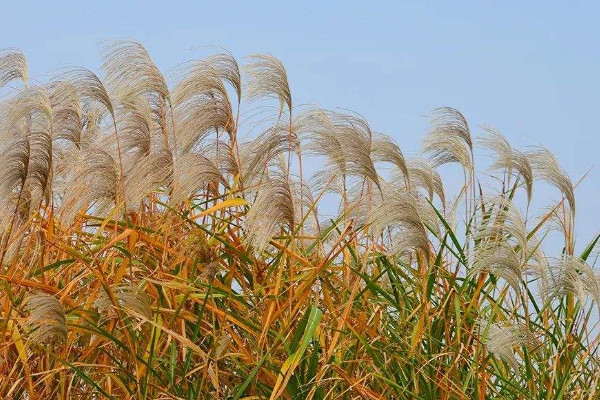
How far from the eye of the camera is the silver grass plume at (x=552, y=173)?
3.78 metres

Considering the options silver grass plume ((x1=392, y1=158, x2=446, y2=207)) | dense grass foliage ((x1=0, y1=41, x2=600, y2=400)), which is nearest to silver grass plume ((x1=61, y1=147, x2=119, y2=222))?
dense grass foliage ((x1=0, y1=41, x2=600, y2=400))

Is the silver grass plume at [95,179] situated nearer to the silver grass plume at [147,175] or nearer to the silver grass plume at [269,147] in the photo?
the silver grass plume at [147,175]

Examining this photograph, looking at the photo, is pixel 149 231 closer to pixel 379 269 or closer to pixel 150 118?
pixel 150 118

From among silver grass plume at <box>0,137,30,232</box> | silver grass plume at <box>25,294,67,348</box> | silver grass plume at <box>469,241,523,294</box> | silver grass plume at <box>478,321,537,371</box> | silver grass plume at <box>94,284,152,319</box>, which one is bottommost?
silver grass plume at <box>25,294,67,348</box>

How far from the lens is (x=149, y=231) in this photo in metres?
3.62

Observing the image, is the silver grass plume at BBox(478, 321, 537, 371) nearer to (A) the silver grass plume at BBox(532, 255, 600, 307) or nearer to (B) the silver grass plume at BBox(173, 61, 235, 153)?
(A) the silver grass plume at BBox(532, 255, 600, 307)

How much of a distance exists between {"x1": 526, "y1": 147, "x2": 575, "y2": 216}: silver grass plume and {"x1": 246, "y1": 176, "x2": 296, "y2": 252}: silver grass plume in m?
1.30

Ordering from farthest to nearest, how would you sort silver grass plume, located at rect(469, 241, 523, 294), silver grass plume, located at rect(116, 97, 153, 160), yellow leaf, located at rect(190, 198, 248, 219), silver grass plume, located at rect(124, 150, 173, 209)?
1. silver grass plume, located at rect(116, 97, 153, 160)
2. yellow leaf, located at rect(190, 198, 248, 219)
3. silver grass plume, located at rect(124, 150, 173, 209)
4. silver grass plume, located at rect(469, 241, 523, 294)

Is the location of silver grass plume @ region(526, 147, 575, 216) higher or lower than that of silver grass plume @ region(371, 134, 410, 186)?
higher

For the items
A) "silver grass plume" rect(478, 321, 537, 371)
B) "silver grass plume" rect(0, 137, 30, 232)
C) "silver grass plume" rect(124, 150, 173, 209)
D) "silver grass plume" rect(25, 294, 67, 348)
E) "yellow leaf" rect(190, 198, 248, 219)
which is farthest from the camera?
"yellow leaf" rect(190, 198, 248, 219)

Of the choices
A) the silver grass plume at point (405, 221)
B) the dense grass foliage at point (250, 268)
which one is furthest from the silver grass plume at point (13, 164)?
the silver grass plume at point (405, 221)

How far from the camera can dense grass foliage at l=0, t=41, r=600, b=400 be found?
3.06 m

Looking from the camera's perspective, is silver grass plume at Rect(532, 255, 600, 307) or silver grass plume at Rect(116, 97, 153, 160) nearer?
silver grass plume at Rect(532, 255, 600, 307)

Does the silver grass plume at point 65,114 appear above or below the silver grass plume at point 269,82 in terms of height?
below
